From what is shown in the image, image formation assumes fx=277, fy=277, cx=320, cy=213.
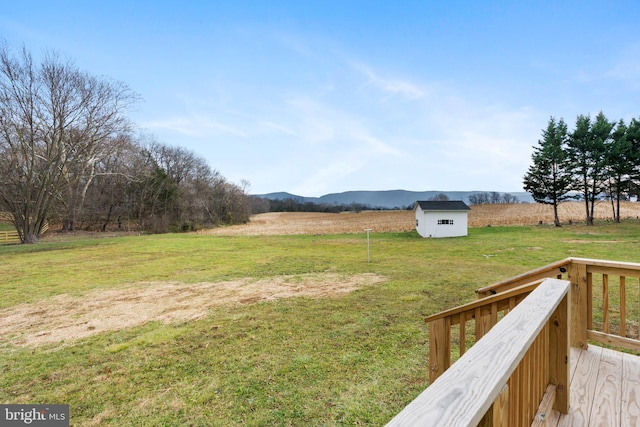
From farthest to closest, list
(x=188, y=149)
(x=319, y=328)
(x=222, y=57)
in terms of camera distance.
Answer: (x=188, y=149), (x=222, y=57), (x=319, y=328)

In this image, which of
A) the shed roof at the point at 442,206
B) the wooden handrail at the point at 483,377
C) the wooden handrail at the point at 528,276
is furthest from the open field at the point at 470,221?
the wooden handrail at the point at 483,377

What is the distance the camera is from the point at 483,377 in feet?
2.61

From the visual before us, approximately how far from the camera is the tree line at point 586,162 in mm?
21125

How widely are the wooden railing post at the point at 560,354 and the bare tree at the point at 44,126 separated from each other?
2350 centimetres

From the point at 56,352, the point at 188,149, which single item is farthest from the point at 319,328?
the point at 188,149

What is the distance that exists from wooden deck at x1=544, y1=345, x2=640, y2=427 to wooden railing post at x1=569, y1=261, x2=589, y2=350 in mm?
113

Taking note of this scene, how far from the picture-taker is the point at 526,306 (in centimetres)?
139

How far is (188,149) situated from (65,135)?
22.2 m

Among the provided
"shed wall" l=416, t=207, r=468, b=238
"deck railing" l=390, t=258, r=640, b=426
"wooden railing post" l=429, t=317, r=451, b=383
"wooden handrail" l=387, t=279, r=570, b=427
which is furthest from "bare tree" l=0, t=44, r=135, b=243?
"wooden handrail" l=387, t=279, r=570, b=427

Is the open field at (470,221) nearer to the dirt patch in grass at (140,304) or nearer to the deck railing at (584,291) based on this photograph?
the dirt patch in grass at (140,304)

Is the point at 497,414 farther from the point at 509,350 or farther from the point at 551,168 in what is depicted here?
the point at 551,168

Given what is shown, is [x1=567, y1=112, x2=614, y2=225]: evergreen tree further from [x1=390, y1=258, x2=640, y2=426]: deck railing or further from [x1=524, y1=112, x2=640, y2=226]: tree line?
[x1=390, y1=258, x2=640, y2=426]: deck railing

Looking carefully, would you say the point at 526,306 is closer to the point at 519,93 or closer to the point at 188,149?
the point at 519,93

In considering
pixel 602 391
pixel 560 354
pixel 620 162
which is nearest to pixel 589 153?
pixel 620 162
